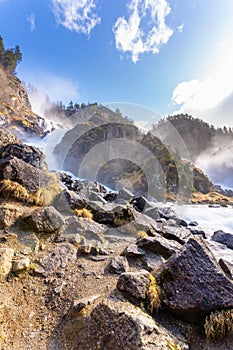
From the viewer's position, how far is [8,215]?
17.6ft

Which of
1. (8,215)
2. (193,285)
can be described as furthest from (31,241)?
(193,285)

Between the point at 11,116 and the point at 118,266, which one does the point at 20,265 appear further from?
the point at 11,116

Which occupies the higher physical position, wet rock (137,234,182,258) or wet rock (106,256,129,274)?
wet rock (137,234,182,258)

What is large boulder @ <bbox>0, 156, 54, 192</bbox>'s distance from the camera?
7.06 metres

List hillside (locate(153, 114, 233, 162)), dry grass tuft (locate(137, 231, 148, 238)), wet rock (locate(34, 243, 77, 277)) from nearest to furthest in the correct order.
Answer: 1. wet rock (locate(34, 243, 77, 277))
2. dry grass tuft (locate(137, 231, 148, 238))
3. hillside (locate(153, 114, 233, 162))

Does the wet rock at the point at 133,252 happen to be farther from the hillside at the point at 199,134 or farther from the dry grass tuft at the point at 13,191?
the hillside at the point at 199,134

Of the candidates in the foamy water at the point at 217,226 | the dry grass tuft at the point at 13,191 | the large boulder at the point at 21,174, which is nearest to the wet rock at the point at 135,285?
the dry grass tuft at the point at 13,191

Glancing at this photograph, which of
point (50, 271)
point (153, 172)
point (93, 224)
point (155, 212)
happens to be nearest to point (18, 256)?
point (50, 271)

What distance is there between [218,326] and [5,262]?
413 centimetres

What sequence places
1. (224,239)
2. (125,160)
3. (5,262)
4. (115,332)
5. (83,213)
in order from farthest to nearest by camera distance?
(125,160) < (224,239) < (83,213) < (5,262) < (115,332)

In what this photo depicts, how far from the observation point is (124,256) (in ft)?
17.3

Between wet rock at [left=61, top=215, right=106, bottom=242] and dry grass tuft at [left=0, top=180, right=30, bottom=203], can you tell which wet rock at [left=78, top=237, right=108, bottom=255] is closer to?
wet rock at [left=61, top=215, right=106, bottom=242]

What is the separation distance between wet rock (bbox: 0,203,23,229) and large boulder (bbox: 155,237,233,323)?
4303mm

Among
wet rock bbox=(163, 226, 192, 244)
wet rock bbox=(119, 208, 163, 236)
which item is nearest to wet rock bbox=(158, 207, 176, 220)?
wet rock bbox=(163, 226, 192, 244)
